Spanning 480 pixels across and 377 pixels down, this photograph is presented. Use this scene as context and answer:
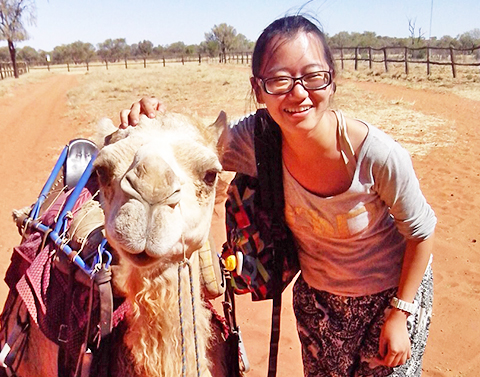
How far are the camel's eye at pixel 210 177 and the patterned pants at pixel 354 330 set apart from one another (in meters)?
0.78

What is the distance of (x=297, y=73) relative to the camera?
162 centimetres

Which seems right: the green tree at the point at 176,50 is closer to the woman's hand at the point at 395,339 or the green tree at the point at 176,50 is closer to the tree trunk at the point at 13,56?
the tree trunk at the point at 13,56

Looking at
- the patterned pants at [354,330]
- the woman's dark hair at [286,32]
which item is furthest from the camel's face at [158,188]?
the patterned pants at [354,330]

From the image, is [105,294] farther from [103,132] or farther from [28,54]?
[28,54]

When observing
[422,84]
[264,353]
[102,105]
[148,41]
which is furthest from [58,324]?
[148,41]

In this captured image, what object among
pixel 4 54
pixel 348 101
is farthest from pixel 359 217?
pixel 4 54

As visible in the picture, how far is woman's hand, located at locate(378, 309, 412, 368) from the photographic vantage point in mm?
1754

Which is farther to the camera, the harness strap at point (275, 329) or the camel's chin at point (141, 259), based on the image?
the harness strap at point (275, 329)

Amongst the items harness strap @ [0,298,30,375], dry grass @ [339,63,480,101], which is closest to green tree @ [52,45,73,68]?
dry grass @ [339,63,480,101]

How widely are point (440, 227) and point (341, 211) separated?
429 cm

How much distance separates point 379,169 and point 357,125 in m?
0.19

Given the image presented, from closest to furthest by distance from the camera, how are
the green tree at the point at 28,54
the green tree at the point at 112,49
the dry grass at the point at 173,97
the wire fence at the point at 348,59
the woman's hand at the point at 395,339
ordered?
the woman's hand at the point at 395,339 < the dry grass at the point at 173,97 < the wire fence at the point at 348,59 < the green tree at the point at 112,49 < the green tree at the point at 28,54

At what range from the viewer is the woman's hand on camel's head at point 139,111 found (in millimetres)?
1673

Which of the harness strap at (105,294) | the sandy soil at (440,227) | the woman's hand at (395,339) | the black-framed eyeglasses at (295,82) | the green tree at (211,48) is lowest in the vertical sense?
the sandy soil at (440,227)
